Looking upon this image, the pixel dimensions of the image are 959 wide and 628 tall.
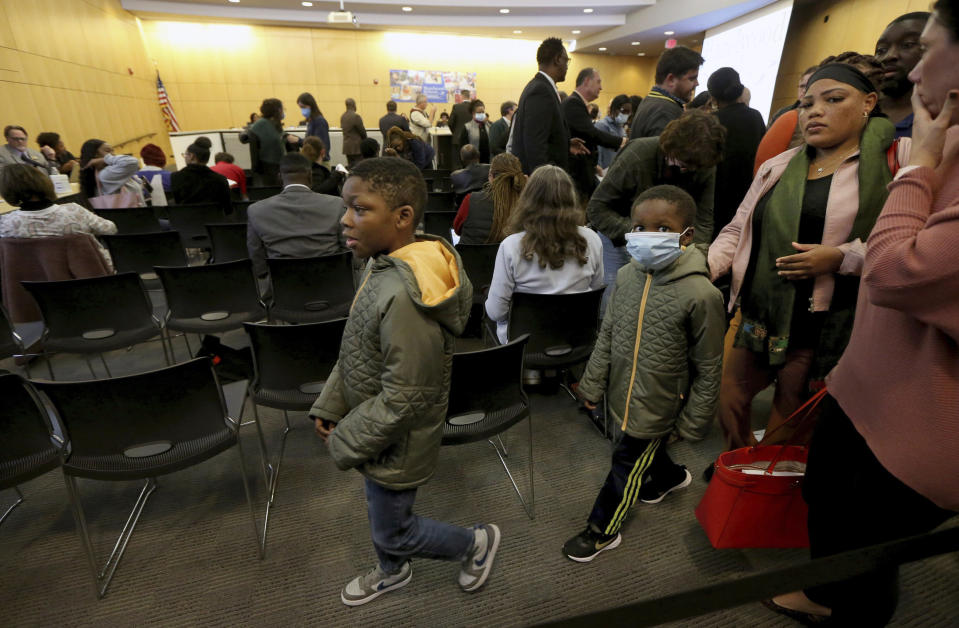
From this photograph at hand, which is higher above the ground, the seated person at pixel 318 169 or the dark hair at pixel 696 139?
the dark hair at pixel 696 139

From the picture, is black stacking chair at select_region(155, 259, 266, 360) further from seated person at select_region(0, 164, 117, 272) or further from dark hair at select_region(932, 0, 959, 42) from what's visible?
dark hair at select_region(932, 0, 959, 42)

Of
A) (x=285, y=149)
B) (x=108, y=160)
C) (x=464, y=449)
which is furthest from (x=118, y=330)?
(x=285, y=149)

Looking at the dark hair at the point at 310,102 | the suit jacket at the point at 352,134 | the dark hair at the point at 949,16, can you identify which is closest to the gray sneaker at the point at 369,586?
the dark hair at the point at 949,16

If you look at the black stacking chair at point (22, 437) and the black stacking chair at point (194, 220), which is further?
the black stacking chair at point (194, 220)

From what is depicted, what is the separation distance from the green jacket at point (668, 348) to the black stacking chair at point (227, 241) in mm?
3037

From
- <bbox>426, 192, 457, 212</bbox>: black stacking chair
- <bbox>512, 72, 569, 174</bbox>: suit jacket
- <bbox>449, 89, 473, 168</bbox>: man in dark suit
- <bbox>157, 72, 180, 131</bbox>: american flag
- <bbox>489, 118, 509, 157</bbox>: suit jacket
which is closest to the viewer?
<bbox>512, 72, 569, 174</bbox>: suit jacket

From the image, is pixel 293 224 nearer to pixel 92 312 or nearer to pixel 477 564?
pixel 92 312

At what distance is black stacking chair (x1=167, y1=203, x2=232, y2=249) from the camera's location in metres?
4.20

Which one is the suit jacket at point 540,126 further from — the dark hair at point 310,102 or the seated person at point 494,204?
the dark hair at point 310,102

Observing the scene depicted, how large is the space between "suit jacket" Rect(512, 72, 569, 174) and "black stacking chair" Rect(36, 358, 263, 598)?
255cm

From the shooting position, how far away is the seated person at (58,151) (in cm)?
600

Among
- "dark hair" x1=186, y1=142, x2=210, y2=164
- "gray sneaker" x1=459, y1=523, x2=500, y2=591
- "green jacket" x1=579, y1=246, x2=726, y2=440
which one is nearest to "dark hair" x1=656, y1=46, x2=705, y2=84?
"green jacket" x1=579, y1=246, x2=726, y2=440

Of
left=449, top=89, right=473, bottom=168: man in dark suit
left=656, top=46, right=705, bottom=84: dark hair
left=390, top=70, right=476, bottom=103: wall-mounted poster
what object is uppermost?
left=390, top=70, right=476, bottom=103: wall-mounted poster

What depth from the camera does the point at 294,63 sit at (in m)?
11.9
